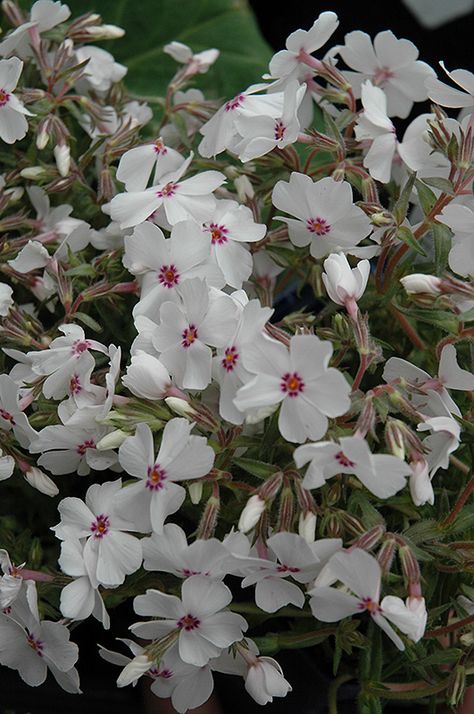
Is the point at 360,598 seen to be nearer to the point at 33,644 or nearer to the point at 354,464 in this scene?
the point at 354,464

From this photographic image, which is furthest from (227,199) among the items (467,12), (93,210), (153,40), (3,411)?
(467,12)

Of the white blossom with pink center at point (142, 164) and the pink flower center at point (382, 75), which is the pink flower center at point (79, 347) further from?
the pink flower center at point (382, 75)

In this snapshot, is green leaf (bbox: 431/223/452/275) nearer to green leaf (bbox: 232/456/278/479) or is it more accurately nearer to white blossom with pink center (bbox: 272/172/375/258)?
white blossom with pink center (bbox: 272/172/375/258)

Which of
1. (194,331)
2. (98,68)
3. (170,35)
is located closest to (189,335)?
(194,331)

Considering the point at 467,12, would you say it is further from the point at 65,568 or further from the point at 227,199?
the point at 65,568

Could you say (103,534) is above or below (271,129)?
below

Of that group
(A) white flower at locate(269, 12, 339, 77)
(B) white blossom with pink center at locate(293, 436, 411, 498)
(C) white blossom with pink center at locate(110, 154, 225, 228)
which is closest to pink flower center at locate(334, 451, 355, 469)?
(B) white blossom with pink center at locate(293, 436, 411, 498)
